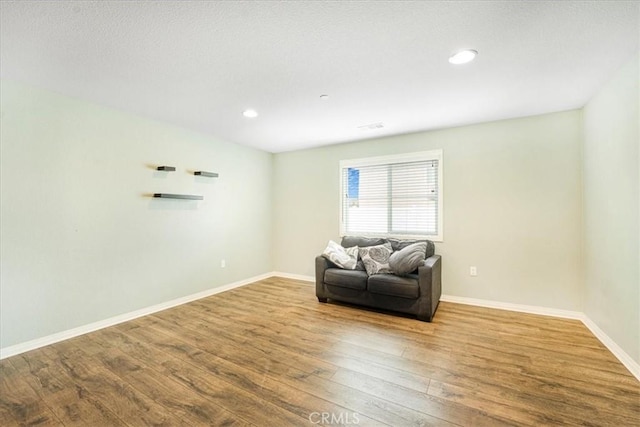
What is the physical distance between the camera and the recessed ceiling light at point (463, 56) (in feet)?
6.77

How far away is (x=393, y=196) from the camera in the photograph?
14.1 ft

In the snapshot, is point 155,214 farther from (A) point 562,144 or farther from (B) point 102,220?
(A) point 562,144

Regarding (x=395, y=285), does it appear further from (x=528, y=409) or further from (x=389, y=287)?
(x=528, y=409)

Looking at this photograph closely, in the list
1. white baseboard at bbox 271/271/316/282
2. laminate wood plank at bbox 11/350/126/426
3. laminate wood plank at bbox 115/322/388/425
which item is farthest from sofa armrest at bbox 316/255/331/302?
laminate wood plank at bbox 11/350/126/426

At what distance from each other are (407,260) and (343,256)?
96cm

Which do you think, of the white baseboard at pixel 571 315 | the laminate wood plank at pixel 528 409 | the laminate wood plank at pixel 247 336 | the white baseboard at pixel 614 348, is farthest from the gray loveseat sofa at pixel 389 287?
the white baseboard at pixel 614 348

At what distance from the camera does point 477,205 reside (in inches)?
145

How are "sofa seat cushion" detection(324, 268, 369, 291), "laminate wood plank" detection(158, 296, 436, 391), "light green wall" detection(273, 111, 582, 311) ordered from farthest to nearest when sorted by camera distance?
"sofa seat cushion" detection(324, 268, 369, 291) → "light green wall" detection(273, 111, 582, 311) → "laminate wood plank" detection(158, 296, 436, 391)

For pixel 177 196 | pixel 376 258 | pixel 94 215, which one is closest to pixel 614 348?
pixel 376 258

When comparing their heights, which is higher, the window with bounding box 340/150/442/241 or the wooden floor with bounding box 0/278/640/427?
the window with bounding box 340/150/442/241

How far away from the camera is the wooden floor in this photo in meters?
Answer: 1.70

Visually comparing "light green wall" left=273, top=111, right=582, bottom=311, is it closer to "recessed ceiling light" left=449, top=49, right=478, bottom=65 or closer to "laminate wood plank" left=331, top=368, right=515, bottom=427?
"recessed ceiling light" left=449, top=49, right=478, bottom=65

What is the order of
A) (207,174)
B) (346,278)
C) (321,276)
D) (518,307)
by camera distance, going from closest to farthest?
(518,307) < (346,278) < (321,276) < (207,174)

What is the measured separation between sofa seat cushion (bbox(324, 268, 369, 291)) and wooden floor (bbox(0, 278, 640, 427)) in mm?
437
